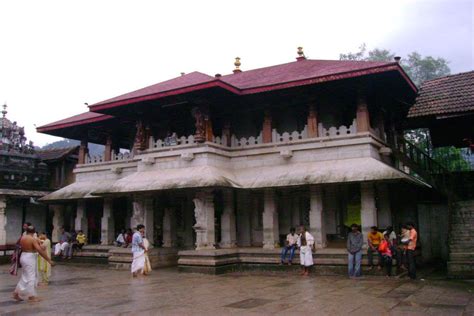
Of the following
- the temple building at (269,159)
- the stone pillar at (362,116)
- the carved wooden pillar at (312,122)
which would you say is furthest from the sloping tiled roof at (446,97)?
the carved wooden pillar at (312,122)

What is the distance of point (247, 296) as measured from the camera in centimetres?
1056

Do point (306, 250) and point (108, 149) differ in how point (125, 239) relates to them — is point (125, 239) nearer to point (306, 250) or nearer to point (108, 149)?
point (108, 149)

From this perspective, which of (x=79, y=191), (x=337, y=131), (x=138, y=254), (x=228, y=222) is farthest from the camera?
(x=79, y=191)

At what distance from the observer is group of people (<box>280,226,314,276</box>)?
48.0ft

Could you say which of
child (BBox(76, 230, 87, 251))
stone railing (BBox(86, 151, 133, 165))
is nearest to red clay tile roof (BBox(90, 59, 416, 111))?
stone railing (BBox(86, 151, 133, 165))

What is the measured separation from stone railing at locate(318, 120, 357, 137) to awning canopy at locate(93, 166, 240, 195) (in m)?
3.56

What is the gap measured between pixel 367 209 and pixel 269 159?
4.17 meters

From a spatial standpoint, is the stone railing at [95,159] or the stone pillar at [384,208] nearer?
the stone pillar at [384,208]

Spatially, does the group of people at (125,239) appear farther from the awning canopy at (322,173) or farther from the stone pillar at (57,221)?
the awning canopy at (322,173)

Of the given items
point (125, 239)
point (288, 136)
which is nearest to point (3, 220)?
point (125, 239)

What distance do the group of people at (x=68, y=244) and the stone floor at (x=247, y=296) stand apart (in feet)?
19.9

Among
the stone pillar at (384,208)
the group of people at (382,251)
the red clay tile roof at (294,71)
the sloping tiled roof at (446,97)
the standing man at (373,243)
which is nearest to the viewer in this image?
the group of people at (382,251)

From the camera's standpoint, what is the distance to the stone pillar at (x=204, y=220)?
1633 cm

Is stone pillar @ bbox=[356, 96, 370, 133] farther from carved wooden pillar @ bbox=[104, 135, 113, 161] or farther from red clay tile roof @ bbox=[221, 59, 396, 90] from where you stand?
carved wooden pillar @ bbox=[104, 135, 113, 161]
